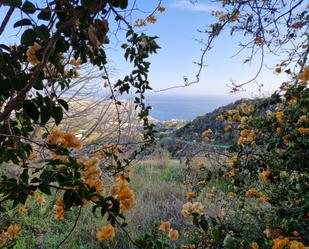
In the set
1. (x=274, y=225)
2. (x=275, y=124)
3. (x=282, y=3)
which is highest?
(x=282, y=3)

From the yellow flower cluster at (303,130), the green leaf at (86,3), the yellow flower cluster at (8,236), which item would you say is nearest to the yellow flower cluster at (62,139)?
the green leaf at (86,3)

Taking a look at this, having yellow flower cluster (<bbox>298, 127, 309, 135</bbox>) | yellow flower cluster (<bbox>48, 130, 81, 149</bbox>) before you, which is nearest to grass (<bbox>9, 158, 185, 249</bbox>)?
yellow flower cluster (<bbox>298, 127, 309, 135</bbox>)

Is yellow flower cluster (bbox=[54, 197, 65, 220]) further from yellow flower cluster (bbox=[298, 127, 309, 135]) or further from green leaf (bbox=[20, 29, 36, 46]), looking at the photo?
yellow flower cluster (bbox=[298, 127, 309, 135])

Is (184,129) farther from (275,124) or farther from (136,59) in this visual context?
(136,59)

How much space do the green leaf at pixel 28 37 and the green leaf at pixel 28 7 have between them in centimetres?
3

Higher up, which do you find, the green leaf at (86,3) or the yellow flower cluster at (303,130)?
the green leaf at (86,3)

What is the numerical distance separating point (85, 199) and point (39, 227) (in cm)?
303

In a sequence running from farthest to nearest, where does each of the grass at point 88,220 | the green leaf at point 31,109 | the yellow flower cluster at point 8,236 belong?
the grass at point 88,220, the yellow flower cluster at point 8,236, the green leaf at point 31,109

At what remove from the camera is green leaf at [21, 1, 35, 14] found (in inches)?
27.2

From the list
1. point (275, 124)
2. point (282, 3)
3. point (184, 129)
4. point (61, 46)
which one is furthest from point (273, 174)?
point (184, 129)

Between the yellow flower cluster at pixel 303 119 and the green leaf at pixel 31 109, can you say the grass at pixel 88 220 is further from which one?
the green leaf at pixel 31 109

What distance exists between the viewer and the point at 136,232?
329 centimetres

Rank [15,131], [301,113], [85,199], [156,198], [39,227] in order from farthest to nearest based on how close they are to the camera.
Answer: [156,198] < [39,227] < [301,113] < [15,131] < [85,199]

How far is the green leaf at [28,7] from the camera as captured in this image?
2.27 ft
